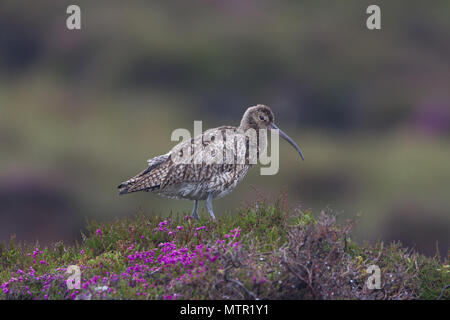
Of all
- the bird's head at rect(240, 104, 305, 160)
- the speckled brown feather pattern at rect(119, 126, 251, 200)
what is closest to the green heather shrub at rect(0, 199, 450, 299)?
the speckled brown feather pattern at rect(119, 126, 251, 200)

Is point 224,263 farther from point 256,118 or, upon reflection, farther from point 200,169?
point 256,118

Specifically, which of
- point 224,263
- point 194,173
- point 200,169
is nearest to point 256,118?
point 200,169

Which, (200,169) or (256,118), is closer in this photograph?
(200,169)

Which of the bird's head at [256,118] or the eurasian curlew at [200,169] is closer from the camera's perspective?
the eurasian curlew at [200,169]

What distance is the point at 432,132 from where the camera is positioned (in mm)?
31500

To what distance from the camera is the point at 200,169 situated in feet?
37.0

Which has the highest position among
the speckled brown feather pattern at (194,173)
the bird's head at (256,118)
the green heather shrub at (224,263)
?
the bird's head at (256,118)

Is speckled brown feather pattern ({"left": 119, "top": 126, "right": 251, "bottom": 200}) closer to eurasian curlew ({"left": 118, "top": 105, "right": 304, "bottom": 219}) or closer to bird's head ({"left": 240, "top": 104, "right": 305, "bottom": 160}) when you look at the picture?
eurasian curlew ({"left": 118, "top": 105, "right": 304, "bottom": 219})

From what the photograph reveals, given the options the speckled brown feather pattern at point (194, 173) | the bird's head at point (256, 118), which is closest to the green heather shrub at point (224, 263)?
the speckled brown feather pattern at point (194, 173)

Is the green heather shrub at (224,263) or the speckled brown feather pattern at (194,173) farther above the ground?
the speckled brown feather pattern at (194,173)

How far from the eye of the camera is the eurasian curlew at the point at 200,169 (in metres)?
11.2

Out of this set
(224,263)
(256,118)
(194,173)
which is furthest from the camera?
(256,118)

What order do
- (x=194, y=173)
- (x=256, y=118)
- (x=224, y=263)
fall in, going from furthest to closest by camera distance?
(x=256, y=118)
(x=194, y=173)
(x=224, y=263)

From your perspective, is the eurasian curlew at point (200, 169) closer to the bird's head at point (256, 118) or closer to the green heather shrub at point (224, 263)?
the bird's head at point (256, 118)
